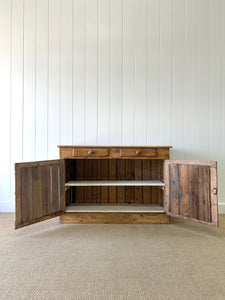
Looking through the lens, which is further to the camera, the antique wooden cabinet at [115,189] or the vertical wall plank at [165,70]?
the vertical wall plank at [165,70]

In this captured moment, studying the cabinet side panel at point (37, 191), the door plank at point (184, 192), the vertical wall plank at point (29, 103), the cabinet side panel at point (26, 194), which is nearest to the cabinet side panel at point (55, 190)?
the cabinet side panel at point (37, 191)

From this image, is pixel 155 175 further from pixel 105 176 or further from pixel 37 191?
pixel 37 191

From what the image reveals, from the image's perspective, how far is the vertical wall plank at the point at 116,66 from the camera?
283 cm

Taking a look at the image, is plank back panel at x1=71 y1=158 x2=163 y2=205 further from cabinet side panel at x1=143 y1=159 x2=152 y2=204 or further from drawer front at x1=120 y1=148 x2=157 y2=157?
drawer front at x1=120 y1=148 x2=157 y2=157

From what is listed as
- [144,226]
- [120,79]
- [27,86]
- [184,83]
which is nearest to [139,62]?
[120,79]

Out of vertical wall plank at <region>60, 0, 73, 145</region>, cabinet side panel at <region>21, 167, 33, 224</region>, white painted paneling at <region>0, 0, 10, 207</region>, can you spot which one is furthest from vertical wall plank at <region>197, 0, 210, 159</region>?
white painted paneling at <region>0, 0, 10, 207</region>

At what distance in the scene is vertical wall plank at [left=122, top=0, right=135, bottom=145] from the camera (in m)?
2.83

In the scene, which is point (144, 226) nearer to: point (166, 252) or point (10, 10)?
point (166, 252)

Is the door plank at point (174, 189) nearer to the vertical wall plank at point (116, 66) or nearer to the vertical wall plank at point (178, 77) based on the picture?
the vertical wall plank at point (178, 77)

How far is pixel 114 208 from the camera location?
8.16 feet

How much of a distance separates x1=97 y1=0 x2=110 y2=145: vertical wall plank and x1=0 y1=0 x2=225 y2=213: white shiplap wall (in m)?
0.01

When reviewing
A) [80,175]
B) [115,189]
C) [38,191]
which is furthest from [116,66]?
[38,191]

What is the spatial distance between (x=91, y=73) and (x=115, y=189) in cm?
161

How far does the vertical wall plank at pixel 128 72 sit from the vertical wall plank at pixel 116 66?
0.05 m
